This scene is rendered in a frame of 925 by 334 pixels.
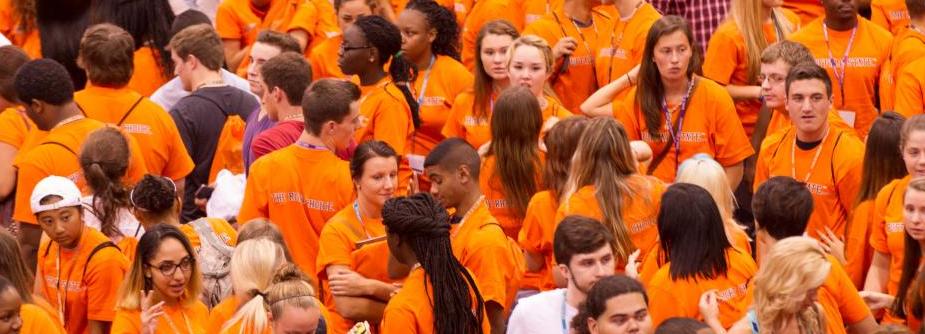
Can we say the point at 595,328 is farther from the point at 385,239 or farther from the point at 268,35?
the point at 268,35

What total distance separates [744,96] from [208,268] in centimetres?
372

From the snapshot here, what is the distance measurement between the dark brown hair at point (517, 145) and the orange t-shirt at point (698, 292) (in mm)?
1991

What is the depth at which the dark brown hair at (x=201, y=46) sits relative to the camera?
12.3 metres

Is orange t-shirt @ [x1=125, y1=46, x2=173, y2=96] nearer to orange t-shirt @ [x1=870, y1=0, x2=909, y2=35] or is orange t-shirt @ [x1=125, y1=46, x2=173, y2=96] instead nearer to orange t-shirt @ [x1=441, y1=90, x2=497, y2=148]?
orange t-shirt @ [x1=441, y1=90, x2=497, y2=148]

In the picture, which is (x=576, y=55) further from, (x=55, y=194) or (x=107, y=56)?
(x=55, y=194)

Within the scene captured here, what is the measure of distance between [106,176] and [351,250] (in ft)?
5.24

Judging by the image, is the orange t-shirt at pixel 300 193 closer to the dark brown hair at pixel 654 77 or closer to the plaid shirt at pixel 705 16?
the dark brown hair at pixel 654 77

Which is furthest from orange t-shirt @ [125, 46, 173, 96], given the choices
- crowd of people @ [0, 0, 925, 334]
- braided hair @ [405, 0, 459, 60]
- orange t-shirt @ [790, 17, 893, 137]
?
orange t-shirt @ [790, 17, 893, 137]

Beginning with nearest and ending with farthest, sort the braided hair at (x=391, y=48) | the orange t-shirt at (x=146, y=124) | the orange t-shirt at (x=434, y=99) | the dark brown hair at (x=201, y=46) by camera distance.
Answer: the braided hair at (x=391, y=48), the orange t-shirt at (x=146, y=124), the orange t-shirt at (x=434, y=99), the dark brown hair at (x=201, y=46)

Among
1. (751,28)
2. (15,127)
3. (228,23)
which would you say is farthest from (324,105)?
(228,23)

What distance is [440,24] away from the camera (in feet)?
39.6

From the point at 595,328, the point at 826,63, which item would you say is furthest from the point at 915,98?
the point at 595,328

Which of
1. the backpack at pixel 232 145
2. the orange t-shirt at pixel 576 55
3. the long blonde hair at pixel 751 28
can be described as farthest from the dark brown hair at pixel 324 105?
the long blonde hair at pixel 751 28

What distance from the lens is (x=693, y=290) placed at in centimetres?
814
